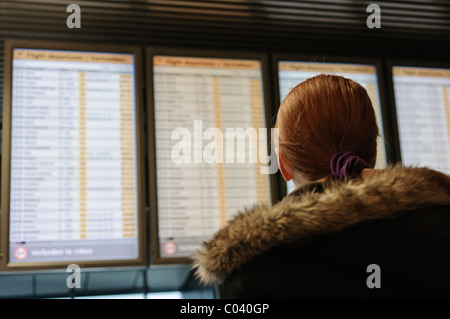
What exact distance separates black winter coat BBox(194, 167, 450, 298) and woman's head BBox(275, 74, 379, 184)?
0.16 m

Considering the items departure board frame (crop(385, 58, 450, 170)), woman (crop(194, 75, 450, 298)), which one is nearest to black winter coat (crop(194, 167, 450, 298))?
woman (crop(194, 75, 450, 298))

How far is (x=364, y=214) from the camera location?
1.19m

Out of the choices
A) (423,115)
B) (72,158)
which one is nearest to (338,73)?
(423,115)

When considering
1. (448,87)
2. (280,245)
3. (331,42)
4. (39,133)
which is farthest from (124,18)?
(280,245)

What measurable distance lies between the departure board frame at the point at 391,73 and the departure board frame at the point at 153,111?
30.3 inches

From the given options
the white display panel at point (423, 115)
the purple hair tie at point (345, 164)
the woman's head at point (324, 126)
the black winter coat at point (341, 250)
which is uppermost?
the white display panel at point (423, 115)

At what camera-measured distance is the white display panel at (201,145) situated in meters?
2.98

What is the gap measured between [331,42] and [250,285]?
8.74ft

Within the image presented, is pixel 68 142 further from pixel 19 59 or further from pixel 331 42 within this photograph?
pixel 331 42

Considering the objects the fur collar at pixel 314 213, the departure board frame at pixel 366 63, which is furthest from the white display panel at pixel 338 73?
the fur collar at pixel 314 213

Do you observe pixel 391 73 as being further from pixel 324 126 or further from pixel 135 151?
pixel 324 126

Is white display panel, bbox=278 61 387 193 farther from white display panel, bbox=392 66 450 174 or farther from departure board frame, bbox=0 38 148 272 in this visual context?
departure board frame, bbox=0 38 148 272

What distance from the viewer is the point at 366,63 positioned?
3.46m

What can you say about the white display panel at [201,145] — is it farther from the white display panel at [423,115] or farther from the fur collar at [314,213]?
the fur collar at [314,213]
